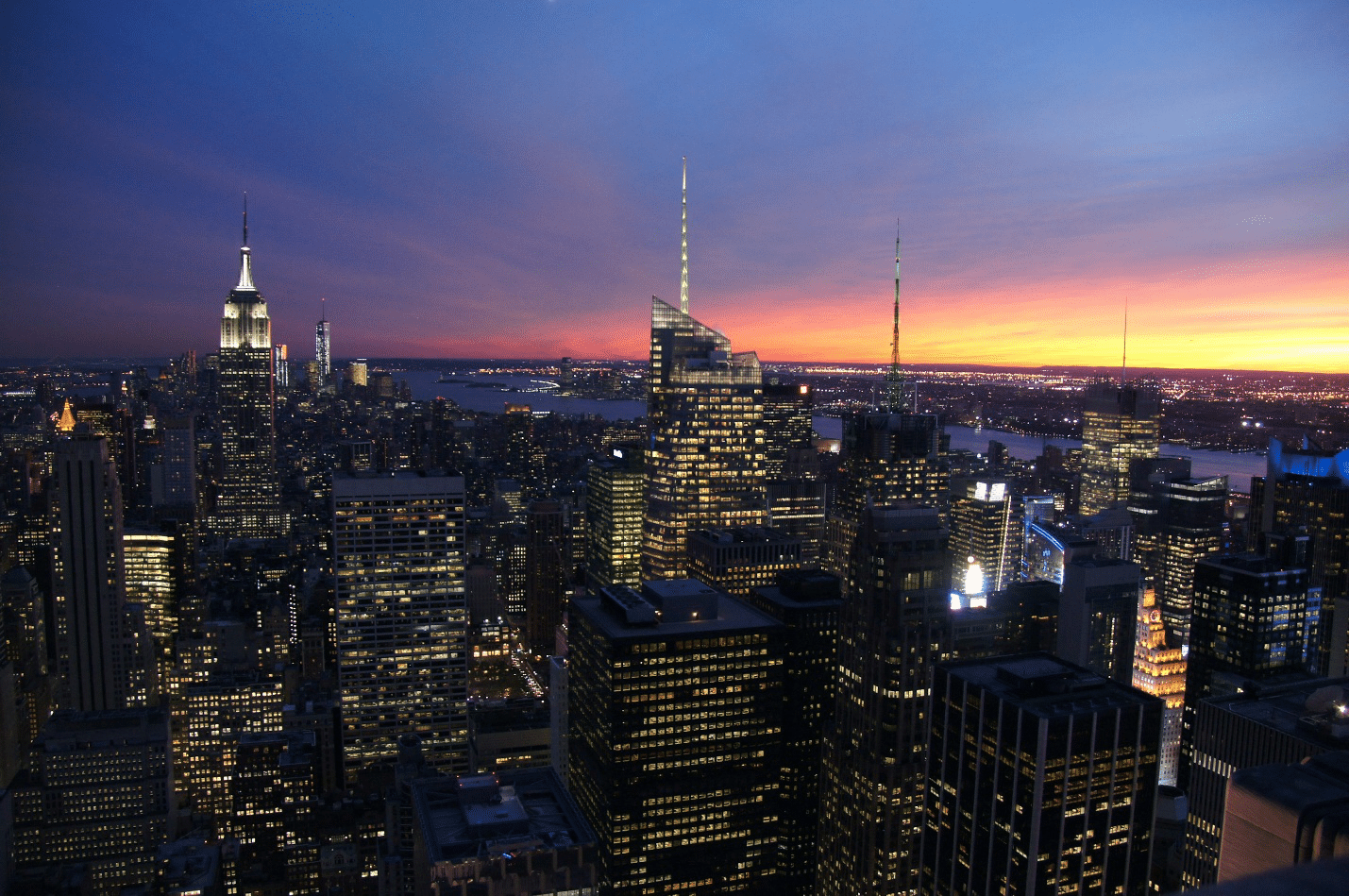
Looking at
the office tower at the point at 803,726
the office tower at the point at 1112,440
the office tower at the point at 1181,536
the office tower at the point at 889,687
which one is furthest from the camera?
the office tower at the point at 1112,440

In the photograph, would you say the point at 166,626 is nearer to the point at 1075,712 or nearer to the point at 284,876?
the point at 284,876

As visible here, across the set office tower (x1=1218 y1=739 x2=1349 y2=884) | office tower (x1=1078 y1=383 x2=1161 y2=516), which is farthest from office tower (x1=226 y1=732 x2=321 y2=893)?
office tower (x1=1078 y1=383 x2=1161 y2=516)

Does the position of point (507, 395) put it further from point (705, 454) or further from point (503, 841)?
point (503, 841)

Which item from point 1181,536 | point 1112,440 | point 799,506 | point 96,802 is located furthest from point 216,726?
point 1112,440

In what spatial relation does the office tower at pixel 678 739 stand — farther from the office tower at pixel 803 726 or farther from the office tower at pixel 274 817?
the office tower at pixel 274 817

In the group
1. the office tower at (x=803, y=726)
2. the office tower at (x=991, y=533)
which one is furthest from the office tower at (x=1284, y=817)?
the office tower at (x=991, y=533)

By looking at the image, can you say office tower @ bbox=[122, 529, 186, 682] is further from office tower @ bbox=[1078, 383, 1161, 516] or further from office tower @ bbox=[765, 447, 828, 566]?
office tower @ bbox=[1078, 383, 1161, 516]
